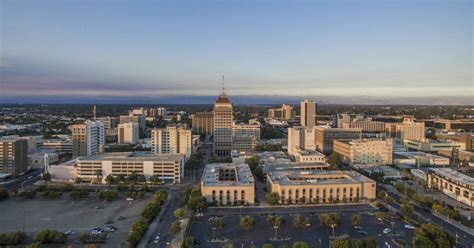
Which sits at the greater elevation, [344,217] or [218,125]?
[218,125]

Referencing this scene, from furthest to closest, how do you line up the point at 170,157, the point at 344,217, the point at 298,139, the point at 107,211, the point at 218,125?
the point at 218,125, the point at 298,139, the point at 170,157, the point at 107,211, the point at 344,217

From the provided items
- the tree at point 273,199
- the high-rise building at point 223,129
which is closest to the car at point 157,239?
the tree at point 273,199

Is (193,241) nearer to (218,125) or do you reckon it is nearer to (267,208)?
(267,208)

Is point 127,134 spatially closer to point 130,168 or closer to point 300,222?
point 130,168

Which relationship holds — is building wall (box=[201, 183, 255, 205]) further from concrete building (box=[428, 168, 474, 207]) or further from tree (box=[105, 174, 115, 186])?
concrete building (box=[428, 168, 474, 207])

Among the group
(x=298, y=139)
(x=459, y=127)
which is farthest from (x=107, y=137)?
(x=459, y=127)

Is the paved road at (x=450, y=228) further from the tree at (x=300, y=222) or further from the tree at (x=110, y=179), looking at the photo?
the tree at (x=110, y=179)

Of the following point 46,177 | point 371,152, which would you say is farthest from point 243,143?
point 46,177
